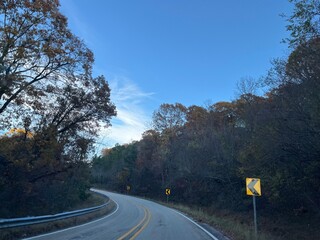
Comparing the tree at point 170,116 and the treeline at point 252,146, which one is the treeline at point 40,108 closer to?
the treeline at point 252,146

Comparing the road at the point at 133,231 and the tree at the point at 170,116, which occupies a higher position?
the tree at the point at 170,116

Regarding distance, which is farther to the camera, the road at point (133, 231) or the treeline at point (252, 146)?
the treeline at point (252, 146)

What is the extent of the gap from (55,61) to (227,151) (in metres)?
26.6

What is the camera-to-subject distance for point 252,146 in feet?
84.2

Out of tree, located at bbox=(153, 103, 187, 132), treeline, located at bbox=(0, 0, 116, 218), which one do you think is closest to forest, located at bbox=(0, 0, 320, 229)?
treeline, located at bbox=(0, 0, 116, 218)

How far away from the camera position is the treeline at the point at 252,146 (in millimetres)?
15789

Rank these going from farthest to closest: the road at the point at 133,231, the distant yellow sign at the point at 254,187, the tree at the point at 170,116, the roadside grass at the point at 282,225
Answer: the tree at the point at 170,116 → the roadside grass at the point at 282,225 → the distant yellow sign at the point at 254,187 → the road at the point at 133,231

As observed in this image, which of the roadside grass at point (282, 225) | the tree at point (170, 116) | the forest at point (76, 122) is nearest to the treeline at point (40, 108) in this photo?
the forest at point (76, 122)

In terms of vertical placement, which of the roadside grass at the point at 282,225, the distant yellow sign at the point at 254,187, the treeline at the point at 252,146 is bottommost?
the roadside grass at the point at 282,225

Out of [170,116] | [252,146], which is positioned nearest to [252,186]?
[252,146]

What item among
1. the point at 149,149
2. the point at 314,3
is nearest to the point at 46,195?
the point at 314,3

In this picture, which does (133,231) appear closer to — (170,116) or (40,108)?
(40,108)

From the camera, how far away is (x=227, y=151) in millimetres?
39156

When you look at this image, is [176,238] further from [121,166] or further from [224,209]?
[121,166]
